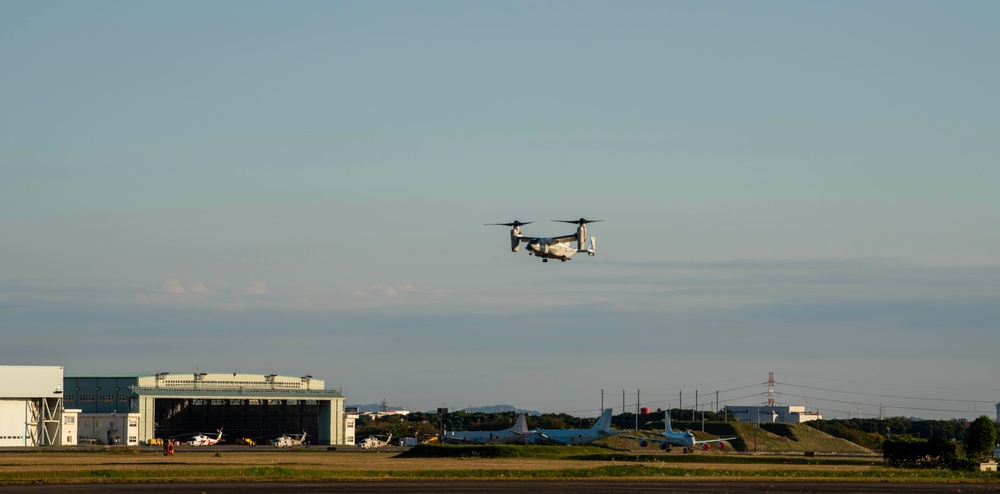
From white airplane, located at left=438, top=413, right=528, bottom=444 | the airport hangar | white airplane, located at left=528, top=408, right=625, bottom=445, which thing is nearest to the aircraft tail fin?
white airplane, located at left=528, top=408, right=625, bottom=445

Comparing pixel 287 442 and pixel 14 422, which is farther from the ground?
pixel 14 422

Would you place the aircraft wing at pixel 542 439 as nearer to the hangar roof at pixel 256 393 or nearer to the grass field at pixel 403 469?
the hangar roof at pixel 256 393

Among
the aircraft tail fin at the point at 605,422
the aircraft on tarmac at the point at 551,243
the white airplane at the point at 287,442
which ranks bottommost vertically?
the white airplane at the point at 287,442

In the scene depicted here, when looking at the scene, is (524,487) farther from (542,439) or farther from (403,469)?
(542,439)

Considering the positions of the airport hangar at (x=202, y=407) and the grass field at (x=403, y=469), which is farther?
the airport hangar at (x=202, y=407)

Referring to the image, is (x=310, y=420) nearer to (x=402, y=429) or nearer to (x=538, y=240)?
(x=402, y=429)

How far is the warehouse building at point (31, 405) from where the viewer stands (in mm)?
124938

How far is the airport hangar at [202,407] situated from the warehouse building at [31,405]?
859 cm

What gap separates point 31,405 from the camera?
128 m

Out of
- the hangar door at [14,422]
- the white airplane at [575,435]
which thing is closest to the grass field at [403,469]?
the hangar door at [14,422]

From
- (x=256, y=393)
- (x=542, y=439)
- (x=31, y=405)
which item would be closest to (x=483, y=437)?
(x=542, y=439)

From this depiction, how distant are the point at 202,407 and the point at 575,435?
57.1m

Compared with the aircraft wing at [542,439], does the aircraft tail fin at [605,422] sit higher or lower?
higher

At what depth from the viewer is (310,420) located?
536 ft
